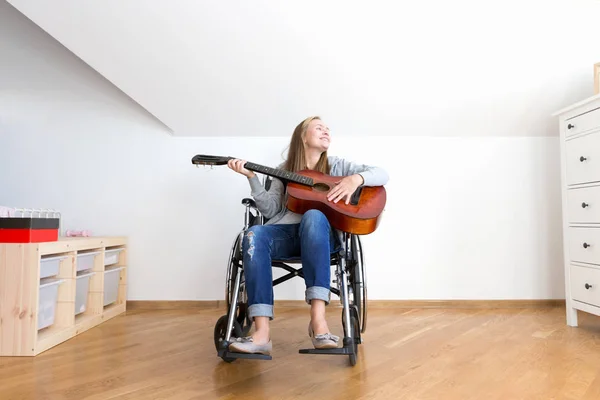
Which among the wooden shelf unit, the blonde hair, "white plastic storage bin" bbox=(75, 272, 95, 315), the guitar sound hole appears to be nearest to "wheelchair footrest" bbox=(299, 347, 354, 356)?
the guitar sound hole

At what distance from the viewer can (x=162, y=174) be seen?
2736 mm

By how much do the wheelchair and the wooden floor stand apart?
0.09 metres

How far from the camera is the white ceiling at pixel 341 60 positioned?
211 cm

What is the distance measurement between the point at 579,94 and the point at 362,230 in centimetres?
176

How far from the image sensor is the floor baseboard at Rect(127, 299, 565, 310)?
266 centimetres

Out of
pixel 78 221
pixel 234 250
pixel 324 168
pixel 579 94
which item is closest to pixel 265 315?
pixel 234 250

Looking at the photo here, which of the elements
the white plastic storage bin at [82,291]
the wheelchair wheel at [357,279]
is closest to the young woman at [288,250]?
the wheelchair wheel at [357,279]

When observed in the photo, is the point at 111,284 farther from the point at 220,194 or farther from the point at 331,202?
the point at 331,202

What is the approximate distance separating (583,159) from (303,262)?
148 cm

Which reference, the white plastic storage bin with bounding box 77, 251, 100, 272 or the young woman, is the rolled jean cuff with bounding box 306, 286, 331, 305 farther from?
the white plastic storage bin with bounding box 77, 251, 100, 272

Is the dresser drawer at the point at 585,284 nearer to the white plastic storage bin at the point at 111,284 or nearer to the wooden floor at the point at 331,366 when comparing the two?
the wooden floor at the point at 331,366

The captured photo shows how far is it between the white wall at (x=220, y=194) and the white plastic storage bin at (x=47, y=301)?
2.63ft

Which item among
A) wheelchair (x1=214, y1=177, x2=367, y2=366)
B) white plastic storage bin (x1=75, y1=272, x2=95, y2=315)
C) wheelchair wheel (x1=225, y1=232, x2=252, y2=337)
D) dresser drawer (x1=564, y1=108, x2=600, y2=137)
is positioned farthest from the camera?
white plastic storage bin (x1=75, y1=272, x2=95, y2=315)

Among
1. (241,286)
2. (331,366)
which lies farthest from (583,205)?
(241,286)
